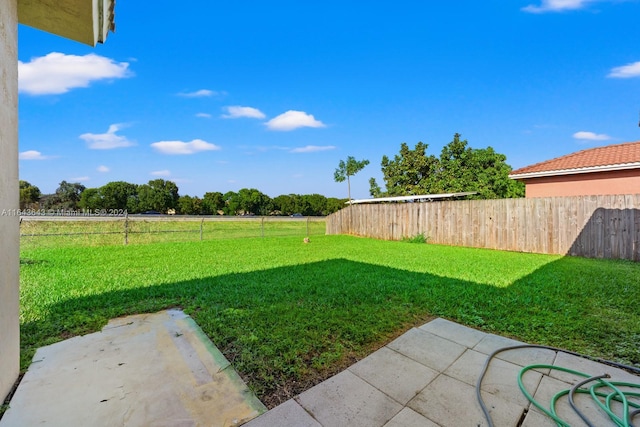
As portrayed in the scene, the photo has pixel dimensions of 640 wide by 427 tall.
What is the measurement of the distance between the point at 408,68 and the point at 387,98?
2.24m

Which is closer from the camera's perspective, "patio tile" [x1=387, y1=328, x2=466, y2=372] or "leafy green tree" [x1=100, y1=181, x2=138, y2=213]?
"patio tile" [x1=387, y1=328, x2=466, y2=372]

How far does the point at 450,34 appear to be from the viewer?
8.30 metres

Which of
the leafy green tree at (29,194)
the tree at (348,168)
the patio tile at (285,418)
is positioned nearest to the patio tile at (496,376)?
the patio tile at (285,418)

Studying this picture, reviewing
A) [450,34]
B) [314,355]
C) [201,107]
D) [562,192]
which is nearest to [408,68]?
[450,34]

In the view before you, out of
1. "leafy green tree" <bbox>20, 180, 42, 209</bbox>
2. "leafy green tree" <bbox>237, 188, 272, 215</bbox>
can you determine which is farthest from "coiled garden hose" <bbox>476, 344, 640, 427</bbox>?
"leafy green tree" <bbox>20, 180, 42, 209</bbox>

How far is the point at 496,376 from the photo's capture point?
1.77m

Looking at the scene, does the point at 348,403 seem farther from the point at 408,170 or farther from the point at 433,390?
the point at 408,170

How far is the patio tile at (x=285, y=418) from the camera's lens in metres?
1.35

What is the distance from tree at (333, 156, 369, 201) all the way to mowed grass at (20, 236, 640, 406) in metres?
19.0

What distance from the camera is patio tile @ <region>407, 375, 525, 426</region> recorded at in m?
1.38

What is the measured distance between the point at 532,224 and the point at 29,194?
151 ft

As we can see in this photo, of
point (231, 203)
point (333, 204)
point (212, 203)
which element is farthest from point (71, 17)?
point (333, 204)

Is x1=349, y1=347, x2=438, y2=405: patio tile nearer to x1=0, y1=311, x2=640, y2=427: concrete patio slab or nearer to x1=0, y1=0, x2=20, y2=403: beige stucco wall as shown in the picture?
x1=0, y1=311, x2=640, y2=427: concrete patio slab

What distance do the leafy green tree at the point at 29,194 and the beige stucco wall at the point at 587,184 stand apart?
43.4 metres
